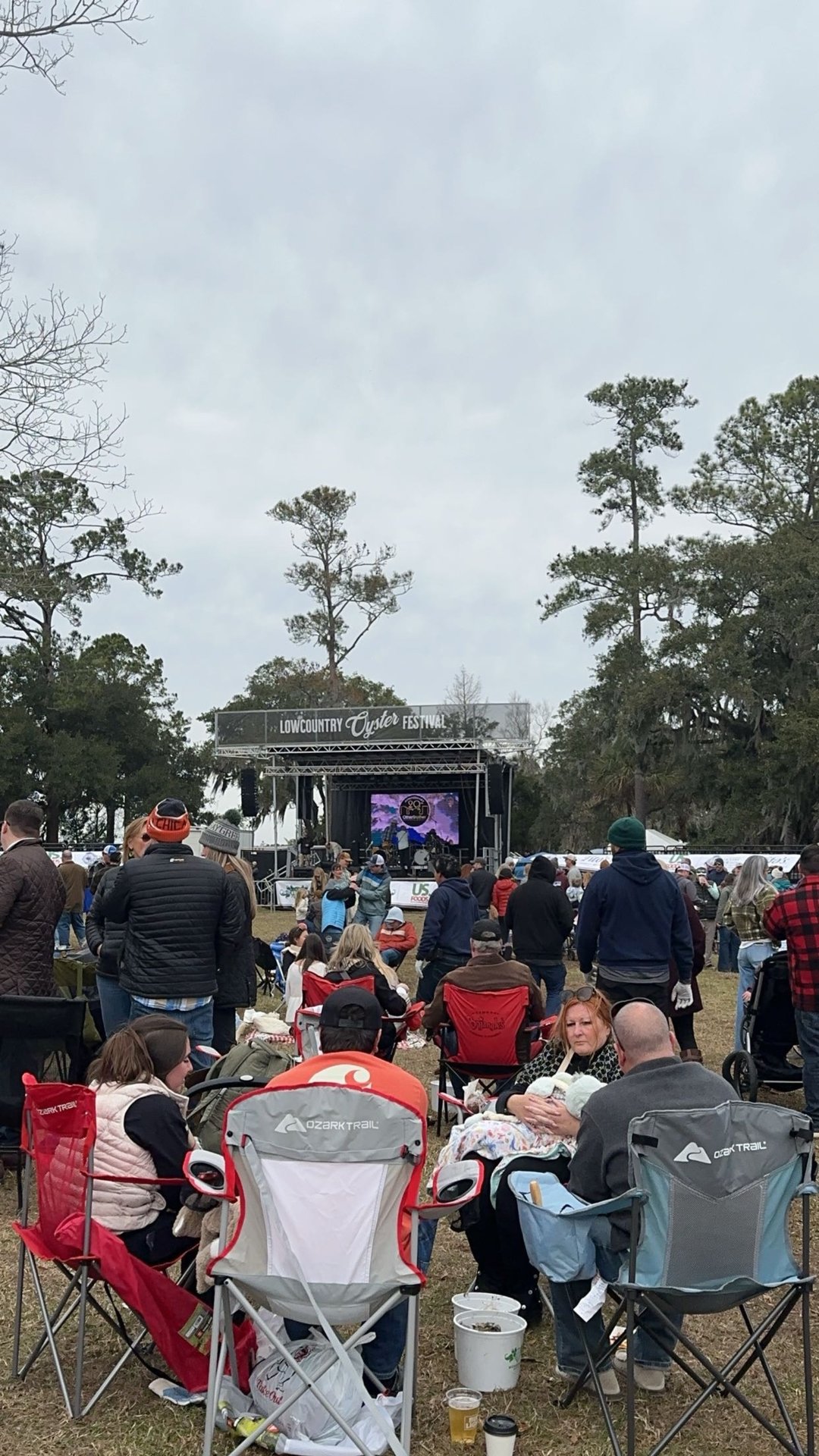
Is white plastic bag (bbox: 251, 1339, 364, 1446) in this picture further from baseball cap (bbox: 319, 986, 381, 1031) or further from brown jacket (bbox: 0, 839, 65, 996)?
brown jacket (bbox: 0, 839, 65, 996)

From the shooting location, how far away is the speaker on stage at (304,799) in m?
28.6

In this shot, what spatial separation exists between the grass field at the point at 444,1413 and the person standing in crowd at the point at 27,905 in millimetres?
1627

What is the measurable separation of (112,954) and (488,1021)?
1740mm

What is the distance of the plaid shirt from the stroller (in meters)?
0.43

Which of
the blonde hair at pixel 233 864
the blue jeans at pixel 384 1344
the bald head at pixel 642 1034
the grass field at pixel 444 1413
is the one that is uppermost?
the blonde hair at pixel 233 864

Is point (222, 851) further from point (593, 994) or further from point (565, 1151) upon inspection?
point (565, 1151)

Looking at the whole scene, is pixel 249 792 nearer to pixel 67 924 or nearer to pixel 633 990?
pixel 67 924

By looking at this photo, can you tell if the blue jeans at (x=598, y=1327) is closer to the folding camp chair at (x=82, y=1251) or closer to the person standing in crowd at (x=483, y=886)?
the folding camp chair at (x=82, y=1251)

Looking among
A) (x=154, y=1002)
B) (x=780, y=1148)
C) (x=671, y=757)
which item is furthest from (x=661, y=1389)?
(x=671, y=757)

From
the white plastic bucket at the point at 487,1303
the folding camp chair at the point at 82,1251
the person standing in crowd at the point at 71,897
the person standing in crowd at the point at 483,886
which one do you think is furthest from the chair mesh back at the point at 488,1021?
the person standing in crowd at the point at 71,897

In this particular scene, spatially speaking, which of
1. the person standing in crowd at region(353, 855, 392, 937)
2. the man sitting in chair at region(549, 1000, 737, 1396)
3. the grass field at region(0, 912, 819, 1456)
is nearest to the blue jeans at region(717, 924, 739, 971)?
the person standing in crowd at region(353, 855, 392, 937)

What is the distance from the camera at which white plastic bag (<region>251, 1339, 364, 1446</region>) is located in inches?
109

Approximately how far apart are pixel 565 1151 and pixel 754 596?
28.7 meters

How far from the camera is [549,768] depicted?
123ft
